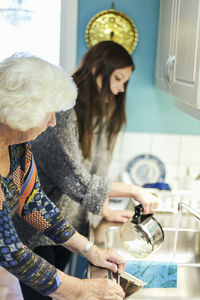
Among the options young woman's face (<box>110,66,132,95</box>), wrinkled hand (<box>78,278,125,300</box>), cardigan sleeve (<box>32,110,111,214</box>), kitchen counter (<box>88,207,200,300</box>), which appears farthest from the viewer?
young woman's face (<box>110,66,132,95</box>)

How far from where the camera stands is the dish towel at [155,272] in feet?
4.08

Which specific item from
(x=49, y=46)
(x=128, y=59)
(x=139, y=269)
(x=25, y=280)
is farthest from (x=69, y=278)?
(x=49, y=46)

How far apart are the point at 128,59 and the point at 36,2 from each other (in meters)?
0.90

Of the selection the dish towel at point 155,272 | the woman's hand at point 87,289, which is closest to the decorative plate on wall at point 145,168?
the dish towel at point 155,272

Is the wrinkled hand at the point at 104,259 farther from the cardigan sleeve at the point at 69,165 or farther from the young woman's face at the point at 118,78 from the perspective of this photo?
the young woman's face at the point at 118,78

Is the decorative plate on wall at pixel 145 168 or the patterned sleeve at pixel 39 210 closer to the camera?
the patterned sleeve at pixel 39 210

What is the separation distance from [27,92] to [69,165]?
52cm

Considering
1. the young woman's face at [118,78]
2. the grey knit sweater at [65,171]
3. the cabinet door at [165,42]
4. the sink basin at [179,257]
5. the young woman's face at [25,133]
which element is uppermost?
the cabinet door at [165,42]

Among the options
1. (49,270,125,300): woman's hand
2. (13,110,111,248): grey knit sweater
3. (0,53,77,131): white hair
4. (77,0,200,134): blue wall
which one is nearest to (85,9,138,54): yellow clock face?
(77,0,200,134): blue wall

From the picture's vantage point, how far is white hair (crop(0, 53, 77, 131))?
37.6 inches

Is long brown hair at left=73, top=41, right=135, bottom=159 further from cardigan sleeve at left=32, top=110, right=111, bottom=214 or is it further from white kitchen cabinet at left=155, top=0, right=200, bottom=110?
white kitchen cabinet at left=155, top=0, right=200, bottom=110

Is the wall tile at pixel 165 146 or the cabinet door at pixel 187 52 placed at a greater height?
the cabinet door at pixel 187 52

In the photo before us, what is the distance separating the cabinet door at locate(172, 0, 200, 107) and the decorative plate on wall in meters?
0.66

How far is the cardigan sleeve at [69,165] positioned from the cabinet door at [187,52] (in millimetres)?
420
